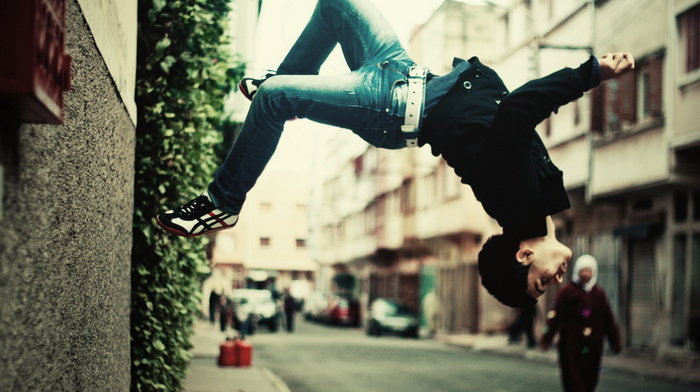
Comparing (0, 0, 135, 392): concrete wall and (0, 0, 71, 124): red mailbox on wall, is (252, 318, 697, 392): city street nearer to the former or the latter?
(0, 0, 135, 392): concrete wall

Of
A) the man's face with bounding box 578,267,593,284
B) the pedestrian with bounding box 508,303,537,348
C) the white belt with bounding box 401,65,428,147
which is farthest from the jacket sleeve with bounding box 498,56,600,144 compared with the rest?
the pedestrian with bounding box 508,303,537,348

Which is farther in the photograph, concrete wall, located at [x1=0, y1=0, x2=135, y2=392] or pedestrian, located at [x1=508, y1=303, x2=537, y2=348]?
pedestrian, located at [x1=508, y1=303, x2=537, y2=348]

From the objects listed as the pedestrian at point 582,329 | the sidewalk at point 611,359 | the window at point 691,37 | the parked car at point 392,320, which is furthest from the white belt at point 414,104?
the parked car at point 392,320

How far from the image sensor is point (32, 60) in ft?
6.90

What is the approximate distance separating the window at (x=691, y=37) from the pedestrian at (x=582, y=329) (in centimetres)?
1283

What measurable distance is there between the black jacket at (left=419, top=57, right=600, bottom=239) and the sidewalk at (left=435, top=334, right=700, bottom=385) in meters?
15.9

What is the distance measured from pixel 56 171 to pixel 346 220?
258ft

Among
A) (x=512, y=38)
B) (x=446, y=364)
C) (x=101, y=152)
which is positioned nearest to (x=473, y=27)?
(x=512, y=38)

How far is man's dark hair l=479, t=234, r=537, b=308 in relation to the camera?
316 centimetres

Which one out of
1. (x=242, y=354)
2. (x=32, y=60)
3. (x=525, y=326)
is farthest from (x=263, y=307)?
(x=32, y=60)

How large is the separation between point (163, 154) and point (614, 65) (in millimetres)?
4078

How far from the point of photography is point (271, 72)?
3531 mm

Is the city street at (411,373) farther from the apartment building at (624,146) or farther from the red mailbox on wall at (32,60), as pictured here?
the red mailbox on wall at (32,60)

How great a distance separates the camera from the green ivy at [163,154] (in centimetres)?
666
